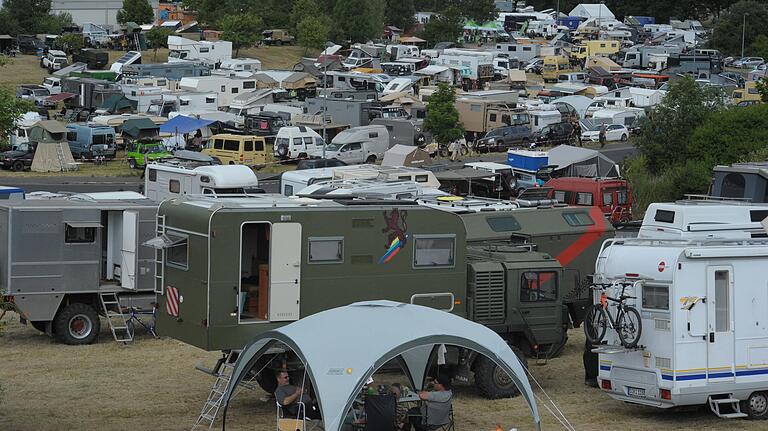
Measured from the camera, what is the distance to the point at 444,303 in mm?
16391

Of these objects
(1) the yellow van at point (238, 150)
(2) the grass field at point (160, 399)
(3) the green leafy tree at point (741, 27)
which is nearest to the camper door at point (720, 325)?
(2) the grass field at point (160, 399)

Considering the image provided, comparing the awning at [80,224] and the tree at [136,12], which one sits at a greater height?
the tree at [136,12]

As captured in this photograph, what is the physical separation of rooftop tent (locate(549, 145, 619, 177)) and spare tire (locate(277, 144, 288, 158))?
36.7ft

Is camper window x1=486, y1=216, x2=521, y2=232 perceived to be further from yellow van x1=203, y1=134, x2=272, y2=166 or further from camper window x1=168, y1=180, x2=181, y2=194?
yellow van x1=203, y1=134, x2=272, y2=166

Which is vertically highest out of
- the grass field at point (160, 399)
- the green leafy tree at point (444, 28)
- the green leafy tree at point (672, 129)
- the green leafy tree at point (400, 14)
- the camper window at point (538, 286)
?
the green leafy tree at point (400, 14)

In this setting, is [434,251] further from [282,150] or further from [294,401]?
[282,150]

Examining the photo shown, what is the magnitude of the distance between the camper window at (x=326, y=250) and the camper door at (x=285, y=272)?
21cm

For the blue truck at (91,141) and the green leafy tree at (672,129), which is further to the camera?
the blue truck at (91,141)

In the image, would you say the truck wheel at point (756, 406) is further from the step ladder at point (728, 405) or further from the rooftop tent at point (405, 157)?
the rooftop tent at point (405, 157)

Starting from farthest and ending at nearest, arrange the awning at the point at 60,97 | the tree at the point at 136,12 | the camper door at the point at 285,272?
the tree at the point at 136,12, the awning at the point at 60,97, the camper door at the point at 285,272

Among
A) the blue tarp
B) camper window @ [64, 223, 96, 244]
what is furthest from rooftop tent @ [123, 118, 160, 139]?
camper window @ [64, 223, 96, 244]

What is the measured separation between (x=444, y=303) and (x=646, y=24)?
340ft

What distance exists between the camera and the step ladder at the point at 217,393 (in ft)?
46.3

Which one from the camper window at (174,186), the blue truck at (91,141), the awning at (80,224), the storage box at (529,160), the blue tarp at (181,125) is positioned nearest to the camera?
the awning at (80,224)
